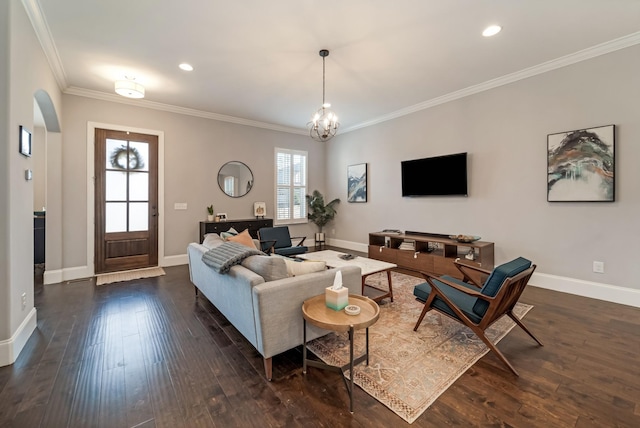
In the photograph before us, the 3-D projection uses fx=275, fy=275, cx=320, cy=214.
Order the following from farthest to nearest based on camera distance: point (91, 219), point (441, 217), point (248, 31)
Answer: point (441, 217) < point (91, 219) < point (248, 31)

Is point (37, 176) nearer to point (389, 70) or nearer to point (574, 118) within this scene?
point (389, 70)

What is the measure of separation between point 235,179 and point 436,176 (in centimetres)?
414

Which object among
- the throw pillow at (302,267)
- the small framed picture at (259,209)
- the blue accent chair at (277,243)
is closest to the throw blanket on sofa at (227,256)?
the throw pillow at (302,267)

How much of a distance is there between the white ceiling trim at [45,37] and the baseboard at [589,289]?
6.55 m

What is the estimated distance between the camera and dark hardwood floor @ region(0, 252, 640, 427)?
1.62 metres

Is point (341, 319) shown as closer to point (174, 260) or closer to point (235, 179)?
point (174, 260)

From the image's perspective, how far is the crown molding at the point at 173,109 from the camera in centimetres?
450

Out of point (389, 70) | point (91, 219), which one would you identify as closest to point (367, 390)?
point (389, 70)

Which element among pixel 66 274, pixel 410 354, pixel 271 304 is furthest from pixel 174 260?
pixel 410 354

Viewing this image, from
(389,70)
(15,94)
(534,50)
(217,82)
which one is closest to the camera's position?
(15,94)

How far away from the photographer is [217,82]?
4.22 metres

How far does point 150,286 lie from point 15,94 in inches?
108

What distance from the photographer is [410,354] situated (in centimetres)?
227

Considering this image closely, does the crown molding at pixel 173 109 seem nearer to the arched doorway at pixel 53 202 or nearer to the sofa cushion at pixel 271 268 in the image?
the arched doorway at pixel 53 202
